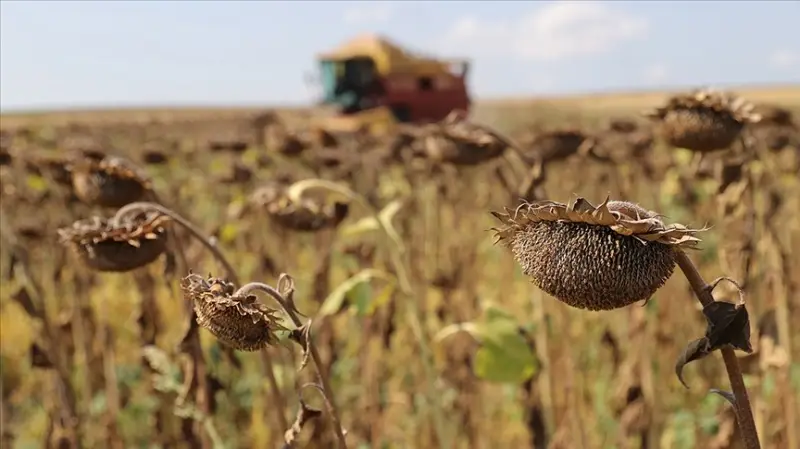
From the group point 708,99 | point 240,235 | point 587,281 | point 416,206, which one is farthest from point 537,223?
point 416,206

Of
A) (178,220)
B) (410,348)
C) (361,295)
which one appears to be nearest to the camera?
(178,220)

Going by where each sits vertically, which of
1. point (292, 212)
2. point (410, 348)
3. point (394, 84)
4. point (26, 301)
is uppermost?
point (292, 212)

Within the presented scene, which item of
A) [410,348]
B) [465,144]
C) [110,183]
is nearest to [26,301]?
[110,183]

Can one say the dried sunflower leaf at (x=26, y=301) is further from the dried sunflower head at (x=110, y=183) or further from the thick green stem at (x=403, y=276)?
the thick green stem at (x=403, y=276)

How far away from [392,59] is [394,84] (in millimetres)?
673

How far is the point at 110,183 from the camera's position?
2025mm

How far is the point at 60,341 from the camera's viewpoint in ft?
12.5

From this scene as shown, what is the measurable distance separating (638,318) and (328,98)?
43.5 feet

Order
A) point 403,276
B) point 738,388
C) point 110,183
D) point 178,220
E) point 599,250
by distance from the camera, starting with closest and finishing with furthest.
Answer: point 599,250 → point 738,388 → point 178,220 → point 110,183 → point 403,276

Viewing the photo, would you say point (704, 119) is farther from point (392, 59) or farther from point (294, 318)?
point (392, 59)

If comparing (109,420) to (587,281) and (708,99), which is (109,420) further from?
(587,281)

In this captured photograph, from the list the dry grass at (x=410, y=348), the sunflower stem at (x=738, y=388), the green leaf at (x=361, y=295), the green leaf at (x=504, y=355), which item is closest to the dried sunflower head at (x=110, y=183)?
the dry grass at (x=410, y=348)

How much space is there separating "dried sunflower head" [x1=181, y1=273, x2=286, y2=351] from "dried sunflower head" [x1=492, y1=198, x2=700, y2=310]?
386 millimetres

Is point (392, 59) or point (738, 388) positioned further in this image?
point (392, 59)
